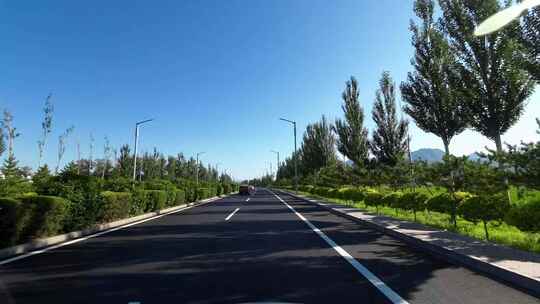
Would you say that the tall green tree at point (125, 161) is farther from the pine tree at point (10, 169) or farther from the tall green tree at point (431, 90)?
the tall green tree at point (431, 90)

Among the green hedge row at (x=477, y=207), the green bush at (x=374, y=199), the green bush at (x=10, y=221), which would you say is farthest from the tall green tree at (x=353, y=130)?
the green bush at (x=10, y=221)

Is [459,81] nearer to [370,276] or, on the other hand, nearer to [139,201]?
[370,276]

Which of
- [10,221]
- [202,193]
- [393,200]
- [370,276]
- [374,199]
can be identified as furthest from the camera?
[202,193]

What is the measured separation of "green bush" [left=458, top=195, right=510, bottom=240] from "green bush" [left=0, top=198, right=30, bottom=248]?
11.2 metres

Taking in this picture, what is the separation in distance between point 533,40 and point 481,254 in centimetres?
576

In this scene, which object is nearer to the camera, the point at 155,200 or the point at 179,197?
the point at 155,200

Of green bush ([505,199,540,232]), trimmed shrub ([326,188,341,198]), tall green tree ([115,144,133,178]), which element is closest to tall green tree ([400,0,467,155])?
green bush ([505,199,540,232])

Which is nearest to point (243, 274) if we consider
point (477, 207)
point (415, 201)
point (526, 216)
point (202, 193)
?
point (526, 216)

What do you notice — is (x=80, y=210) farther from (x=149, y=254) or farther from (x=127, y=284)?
(x=127, y=284)

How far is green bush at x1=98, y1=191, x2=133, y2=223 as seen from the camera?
46.1 feet

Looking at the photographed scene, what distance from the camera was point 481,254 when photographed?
732 centimetres

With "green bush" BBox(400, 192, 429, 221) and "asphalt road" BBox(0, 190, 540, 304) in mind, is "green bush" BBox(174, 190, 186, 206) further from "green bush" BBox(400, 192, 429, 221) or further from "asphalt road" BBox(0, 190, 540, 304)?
"asphalt road" BBox(0, 190, 540, 304)

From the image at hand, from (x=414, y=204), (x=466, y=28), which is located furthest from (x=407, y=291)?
(x=466, y=28)

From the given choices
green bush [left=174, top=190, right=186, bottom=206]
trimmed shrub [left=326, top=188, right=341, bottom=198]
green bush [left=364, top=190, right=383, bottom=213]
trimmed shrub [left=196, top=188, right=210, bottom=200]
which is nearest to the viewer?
green bush [left=364, top=190, right=383, bottom=213]
